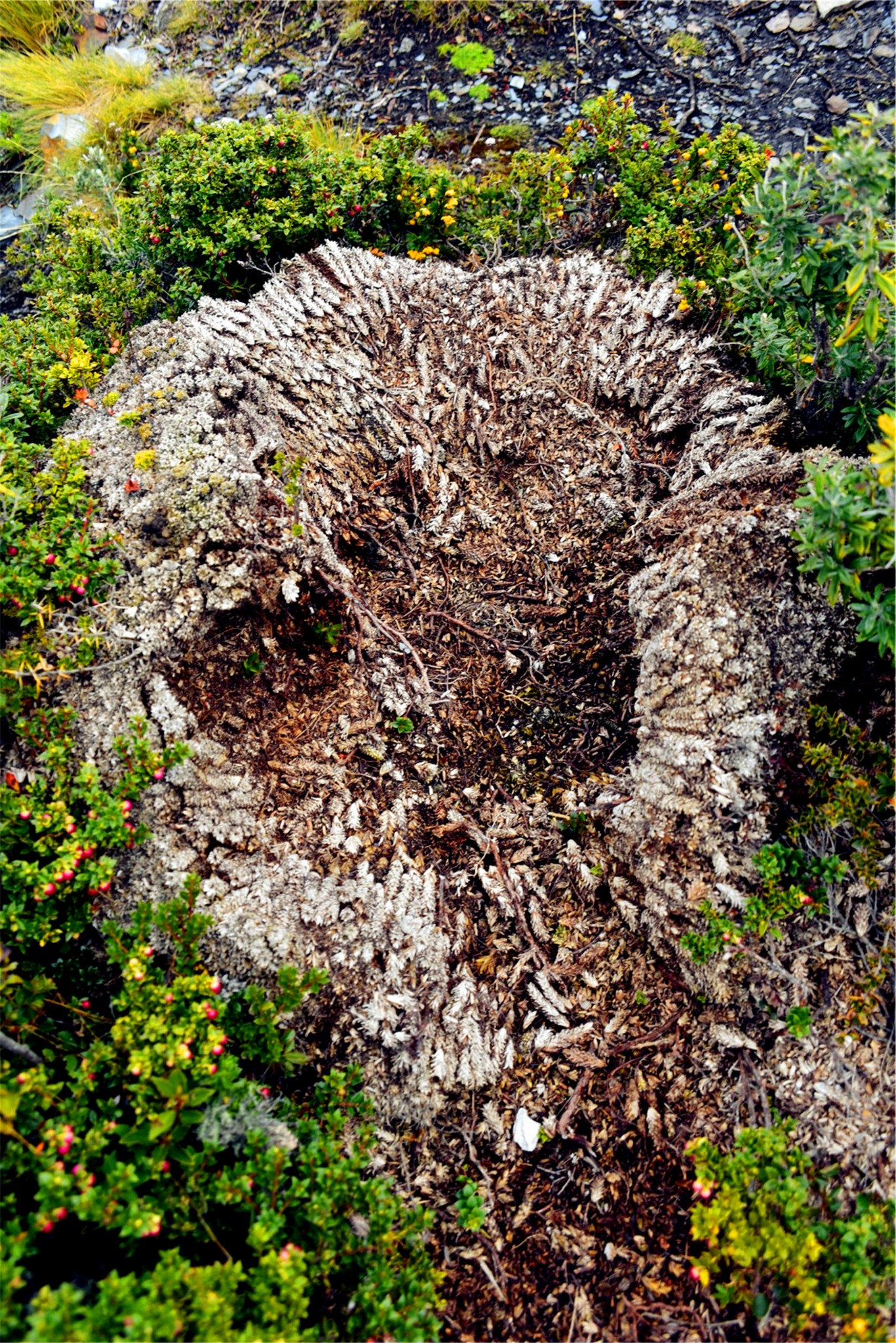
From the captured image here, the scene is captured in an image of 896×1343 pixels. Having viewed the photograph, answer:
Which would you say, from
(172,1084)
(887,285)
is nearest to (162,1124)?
(172,1084)

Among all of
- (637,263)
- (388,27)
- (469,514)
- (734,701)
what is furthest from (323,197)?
(734,701)

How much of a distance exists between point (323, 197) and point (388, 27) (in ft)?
9.14

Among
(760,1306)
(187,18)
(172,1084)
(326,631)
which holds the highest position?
(187,18)

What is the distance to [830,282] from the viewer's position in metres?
3.27

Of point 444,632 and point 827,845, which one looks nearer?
point 827,845

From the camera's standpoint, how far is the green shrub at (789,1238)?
236 cm

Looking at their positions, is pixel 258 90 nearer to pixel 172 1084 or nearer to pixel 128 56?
pixel 128 56

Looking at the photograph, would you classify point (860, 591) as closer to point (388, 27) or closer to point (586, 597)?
point (586, 597)

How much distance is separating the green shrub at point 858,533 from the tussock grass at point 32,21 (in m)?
7.29

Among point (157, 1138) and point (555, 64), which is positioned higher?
point (555, 64)

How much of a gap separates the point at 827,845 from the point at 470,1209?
177 centimetres

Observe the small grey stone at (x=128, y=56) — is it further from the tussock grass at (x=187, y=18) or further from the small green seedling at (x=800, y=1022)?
the small green seedling at (x=800, y=1022)

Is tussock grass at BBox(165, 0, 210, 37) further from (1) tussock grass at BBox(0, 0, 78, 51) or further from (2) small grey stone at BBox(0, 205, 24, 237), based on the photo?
(2) small grey stone at BBox(0, 205, 24, 237)

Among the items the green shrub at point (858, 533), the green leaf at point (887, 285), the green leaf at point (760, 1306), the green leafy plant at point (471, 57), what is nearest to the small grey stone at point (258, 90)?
the green leafy plant at point (471, 57)
